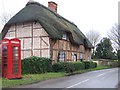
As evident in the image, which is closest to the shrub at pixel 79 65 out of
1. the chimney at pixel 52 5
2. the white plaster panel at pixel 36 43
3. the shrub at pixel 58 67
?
the shrub at pixel 58 67

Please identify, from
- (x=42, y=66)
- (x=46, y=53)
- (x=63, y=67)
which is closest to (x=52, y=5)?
(x=46, y=53)

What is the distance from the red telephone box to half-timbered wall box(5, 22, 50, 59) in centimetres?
1239

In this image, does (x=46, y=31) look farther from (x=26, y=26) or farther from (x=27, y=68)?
(x=27, y=68)

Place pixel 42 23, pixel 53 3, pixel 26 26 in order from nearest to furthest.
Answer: pixel 42 23 < pixel 26 26 < pixel 53 3

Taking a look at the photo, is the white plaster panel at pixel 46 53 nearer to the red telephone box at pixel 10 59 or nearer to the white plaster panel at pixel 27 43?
the white plaster panel at pixel 27 43

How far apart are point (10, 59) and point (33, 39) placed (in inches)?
559

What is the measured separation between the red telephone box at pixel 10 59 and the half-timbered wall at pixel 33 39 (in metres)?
12.4

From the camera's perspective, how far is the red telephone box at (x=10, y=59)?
50.4 feet

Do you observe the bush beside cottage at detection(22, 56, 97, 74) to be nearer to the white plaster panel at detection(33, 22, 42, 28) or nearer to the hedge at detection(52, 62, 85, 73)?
the hedge at detection(52, 62, 85, 73)

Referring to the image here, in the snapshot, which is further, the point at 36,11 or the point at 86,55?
the point at 86,55

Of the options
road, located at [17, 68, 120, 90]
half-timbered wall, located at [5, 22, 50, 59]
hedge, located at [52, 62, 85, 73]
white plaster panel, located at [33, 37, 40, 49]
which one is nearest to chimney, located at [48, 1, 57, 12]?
half-timbered wall, located at [5, 22, 50, 59]

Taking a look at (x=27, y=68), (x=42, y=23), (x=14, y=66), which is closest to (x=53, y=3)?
(x=42, y=23)

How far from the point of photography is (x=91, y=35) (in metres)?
84.6

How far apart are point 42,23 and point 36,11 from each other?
2.96m
